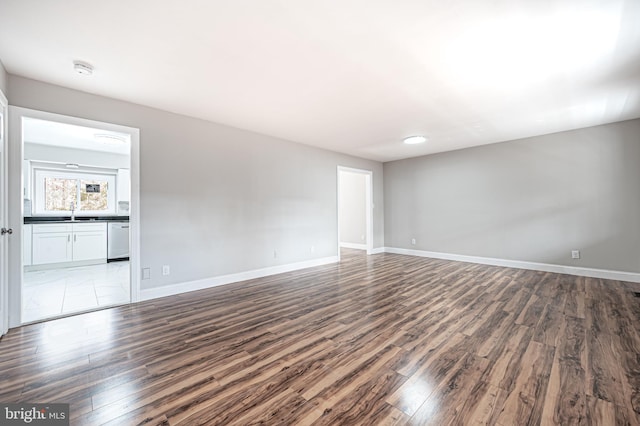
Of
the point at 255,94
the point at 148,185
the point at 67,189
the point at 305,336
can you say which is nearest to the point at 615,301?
the point at 305,336

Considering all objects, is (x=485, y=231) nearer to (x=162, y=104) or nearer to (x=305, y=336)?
(x=305, y=336)

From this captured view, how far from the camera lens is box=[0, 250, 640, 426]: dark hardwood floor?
148 cm

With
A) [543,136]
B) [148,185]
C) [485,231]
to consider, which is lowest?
[485,231]

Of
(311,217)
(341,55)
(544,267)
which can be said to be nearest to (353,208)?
(311,217)

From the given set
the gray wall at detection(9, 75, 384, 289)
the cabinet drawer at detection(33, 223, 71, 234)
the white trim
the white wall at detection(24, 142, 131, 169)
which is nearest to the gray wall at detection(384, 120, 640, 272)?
the gray wall at detection(9, 75, 384, 289)

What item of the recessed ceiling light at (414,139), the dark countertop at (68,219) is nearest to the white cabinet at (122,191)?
the dark countertop at (68,219)

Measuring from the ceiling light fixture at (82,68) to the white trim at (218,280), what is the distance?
97.7 inches

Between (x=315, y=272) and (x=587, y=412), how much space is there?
381 centimetres

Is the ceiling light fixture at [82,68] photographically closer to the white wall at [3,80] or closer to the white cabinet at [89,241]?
the white wall at [3,80]

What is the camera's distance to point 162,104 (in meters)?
3.42

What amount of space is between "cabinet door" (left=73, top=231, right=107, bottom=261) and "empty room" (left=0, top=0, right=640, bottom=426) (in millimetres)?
49

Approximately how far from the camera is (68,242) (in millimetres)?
5391

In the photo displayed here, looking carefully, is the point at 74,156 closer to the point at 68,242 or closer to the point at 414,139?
the point at 68,242

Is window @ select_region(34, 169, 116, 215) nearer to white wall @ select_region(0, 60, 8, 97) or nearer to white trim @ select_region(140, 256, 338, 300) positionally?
white wall @ select_region(0, 60, 8, 97)
